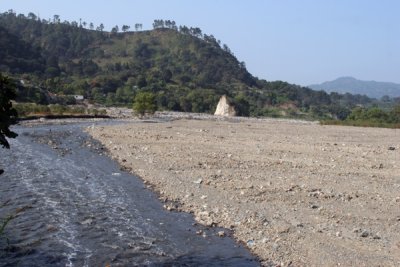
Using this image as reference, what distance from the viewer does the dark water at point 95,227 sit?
37.8 feet

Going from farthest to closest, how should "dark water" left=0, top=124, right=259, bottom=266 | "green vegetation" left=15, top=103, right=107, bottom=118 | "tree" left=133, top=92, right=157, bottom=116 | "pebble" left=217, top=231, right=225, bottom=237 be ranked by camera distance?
"tree" left=133, top=92, right=157, bottom=116 → "green vegetation" left=15, top=103, right=107, bottom=118 → "pebble" left=217, top=231, right=225, bottom=237 → "dark water" left=0, top=124, right=259, bottom=266

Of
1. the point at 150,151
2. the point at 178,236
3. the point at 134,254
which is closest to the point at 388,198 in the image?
the point at 178,236

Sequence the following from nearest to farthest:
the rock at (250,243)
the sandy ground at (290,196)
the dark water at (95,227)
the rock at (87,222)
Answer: the dark water at (95,227) < the sandy ground at (290,196) < the rock at (250,243) < the rock at (87,222)

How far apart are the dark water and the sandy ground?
2.89 ft

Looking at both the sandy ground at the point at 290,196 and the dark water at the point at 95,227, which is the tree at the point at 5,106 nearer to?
the dark water at the point at 95,227

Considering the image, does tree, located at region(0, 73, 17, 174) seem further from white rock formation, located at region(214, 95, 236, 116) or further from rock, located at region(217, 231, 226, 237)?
white rock formation, located at region(214, 95, 236, 116)

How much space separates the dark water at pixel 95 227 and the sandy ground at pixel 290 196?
88 centimetres

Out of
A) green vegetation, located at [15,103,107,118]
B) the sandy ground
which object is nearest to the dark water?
the sandy ground

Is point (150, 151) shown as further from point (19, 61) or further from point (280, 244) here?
point (19, 61)

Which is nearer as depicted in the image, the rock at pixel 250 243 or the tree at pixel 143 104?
the rock at pixel 250 243

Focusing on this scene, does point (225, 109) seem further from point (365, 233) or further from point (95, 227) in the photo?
point (365, 233)

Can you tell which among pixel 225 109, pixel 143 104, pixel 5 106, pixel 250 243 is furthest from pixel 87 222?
pixel 225 109

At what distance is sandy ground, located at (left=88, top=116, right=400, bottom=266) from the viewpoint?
12.0m

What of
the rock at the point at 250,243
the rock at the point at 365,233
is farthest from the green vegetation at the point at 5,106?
the rock at the point at 365,233
